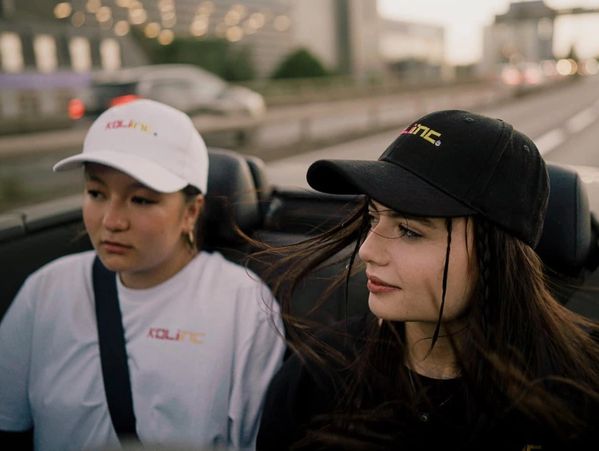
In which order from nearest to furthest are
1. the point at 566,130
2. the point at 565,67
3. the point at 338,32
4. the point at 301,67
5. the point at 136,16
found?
the point at 566,130 < the point at 136,16 < the point at 301,67 < the point at 565,67 < the point at 338,32

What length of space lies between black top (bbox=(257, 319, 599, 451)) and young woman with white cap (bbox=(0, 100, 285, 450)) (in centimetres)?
29

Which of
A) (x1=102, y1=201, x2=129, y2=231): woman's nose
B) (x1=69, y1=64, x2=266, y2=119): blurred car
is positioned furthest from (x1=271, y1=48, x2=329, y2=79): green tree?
(x1=102, y1=201, x2=129, y2=231): woman's nose

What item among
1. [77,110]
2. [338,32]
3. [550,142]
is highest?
[77,110]

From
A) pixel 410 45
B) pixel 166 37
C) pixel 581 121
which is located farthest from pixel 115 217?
pixel 410 45

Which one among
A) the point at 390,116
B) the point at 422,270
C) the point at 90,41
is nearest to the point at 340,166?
the point at 422,270

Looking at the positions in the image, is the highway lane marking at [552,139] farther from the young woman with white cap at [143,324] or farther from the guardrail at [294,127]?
the young woman with white cap at [143,324]

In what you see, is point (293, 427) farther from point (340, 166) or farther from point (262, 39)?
point (262, 39)

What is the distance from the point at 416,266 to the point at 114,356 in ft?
3.48

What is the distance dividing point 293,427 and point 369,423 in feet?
0.75

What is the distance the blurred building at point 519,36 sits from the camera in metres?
33.0

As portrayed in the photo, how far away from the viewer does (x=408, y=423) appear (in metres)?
1.39

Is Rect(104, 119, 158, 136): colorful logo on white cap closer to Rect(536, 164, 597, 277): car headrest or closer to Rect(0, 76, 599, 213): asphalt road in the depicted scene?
Rect(0, 76, 599, 213): asphalt road

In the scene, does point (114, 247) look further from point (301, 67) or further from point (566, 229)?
point (301, 67)

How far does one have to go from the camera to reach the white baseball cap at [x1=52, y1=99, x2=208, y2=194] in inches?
76.3
